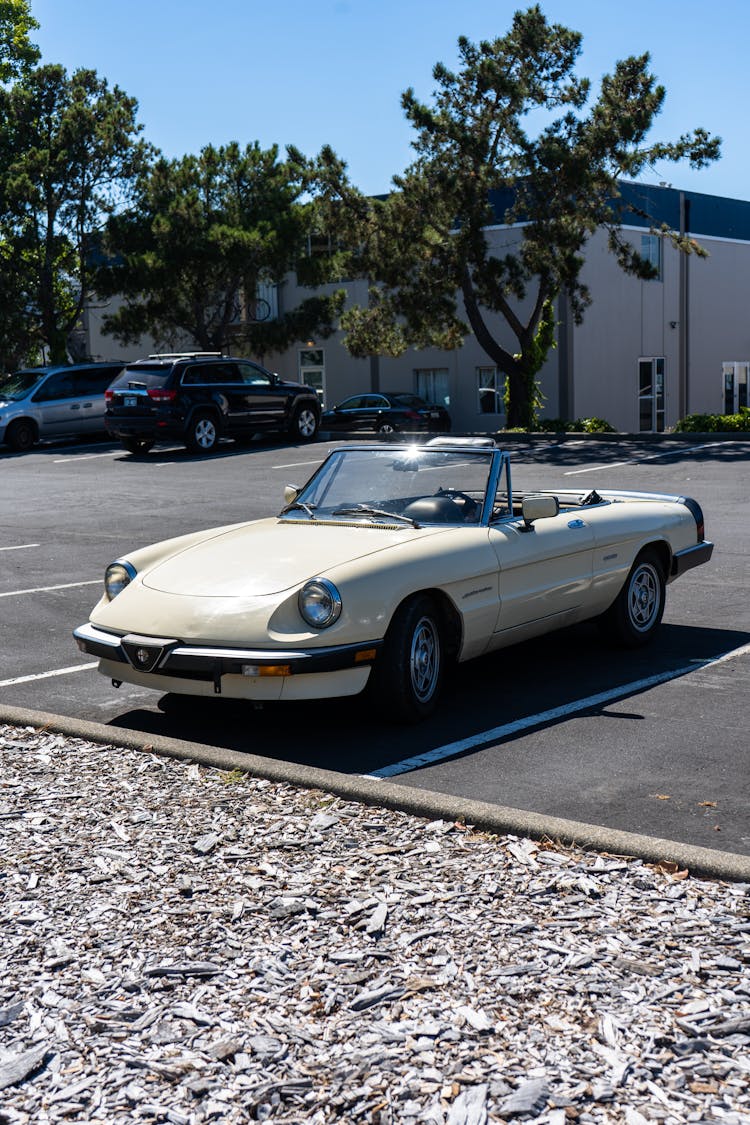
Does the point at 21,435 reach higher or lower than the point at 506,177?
lower

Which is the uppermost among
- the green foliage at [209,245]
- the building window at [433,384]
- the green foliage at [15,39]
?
the green foliage at [15,39]

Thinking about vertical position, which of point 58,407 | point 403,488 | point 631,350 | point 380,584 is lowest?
point 380,584

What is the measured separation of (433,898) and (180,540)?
3.70m

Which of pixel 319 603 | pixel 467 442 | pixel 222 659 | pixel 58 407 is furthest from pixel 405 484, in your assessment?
pixel 58 407

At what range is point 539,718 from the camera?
6762 millimetres

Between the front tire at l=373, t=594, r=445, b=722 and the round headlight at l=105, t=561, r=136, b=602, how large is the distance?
155cm

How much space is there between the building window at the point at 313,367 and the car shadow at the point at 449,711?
35506mm

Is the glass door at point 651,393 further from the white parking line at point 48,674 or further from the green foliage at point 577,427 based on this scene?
the white parking line at point 48,674

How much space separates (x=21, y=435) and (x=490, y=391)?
15.0 meters

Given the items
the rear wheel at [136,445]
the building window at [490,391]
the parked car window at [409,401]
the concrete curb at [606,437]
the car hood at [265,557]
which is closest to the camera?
the car hood at [265,557]

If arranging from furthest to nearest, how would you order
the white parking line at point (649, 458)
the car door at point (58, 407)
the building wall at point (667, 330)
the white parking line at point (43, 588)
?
the building wall at point (667, 330) < the car door at point (58, 407) < the white parking line at point (649, 458) < the white parking line at point (43, 588)

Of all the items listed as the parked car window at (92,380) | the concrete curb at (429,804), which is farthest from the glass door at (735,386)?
the concrete curb at (429,804)

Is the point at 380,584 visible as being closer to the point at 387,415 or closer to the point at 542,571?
the point at 542,571

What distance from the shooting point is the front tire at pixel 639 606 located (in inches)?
329
